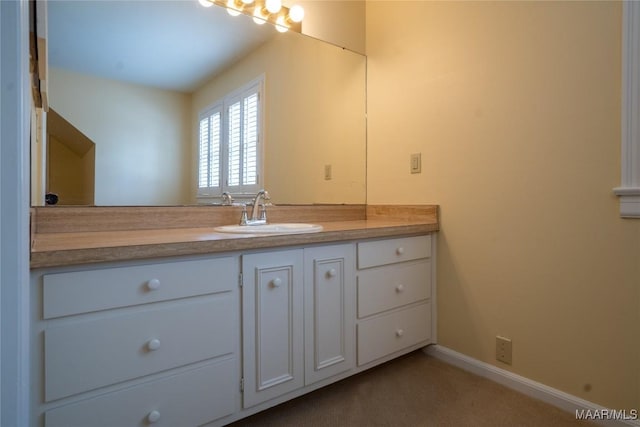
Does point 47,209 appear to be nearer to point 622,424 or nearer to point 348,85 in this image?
point 348,85

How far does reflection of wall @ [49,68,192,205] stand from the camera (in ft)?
4.65

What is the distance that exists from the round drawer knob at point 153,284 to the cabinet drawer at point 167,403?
0.28 meters

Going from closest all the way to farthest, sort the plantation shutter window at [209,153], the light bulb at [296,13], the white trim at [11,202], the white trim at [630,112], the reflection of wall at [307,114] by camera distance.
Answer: the white trim at [11,202] < the white trim at [630,112] < the plantation shutter window at [209,153] < the reflection of wall at [307,114] < the light bulb at [296,13]

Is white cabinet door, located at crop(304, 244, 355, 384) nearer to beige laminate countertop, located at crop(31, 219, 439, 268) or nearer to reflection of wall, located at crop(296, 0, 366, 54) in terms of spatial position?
beige laminate countertop, located at crop(31, 219, 439, 268)

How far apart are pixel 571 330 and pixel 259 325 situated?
4.11ft

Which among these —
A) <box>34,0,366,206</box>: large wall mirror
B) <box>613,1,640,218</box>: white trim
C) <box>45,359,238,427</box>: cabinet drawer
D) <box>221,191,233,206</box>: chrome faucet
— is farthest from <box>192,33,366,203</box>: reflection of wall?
<box>613,1,640,218</box>: white trim

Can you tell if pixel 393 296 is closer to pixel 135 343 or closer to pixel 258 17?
pixel 135 343

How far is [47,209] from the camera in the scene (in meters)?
1.33

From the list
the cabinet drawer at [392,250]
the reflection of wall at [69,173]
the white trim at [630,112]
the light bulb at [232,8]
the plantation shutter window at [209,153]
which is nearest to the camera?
the white trim at [630,112]

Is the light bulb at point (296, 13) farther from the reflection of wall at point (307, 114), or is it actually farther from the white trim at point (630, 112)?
the white trim at point (630, 112)

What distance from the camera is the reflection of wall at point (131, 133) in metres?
1.42

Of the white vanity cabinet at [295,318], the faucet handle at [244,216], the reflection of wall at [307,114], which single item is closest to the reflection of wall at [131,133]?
the reflection of wall at [307,114]

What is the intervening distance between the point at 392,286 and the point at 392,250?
178mm

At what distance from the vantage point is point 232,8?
1.83m
